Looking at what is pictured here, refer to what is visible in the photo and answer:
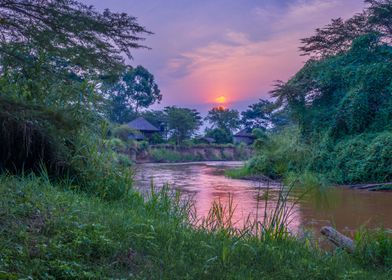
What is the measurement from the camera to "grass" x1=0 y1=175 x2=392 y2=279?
247 cm

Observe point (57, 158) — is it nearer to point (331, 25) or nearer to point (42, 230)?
point (42, 230)

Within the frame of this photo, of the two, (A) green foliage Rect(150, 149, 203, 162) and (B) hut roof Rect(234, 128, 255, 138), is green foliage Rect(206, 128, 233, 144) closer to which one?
(B) hut roof Rect(234, 128, 255, 138)

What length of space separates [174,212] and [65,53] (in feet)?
9.65

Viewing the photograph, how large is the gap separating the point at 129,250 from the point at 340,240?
8.44 feet

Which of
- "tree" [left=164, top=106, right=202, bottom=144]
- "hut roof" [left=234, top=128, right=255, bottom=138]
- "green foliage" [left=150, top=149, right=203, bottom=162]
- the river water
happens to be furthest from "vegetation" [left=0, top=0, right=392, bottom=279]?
"hut roof" [left=234, top=128, right=255, bottom=138]

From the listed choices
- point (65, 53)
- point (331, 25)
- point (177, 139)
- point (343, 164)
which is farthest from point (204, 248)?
point (177, 139)

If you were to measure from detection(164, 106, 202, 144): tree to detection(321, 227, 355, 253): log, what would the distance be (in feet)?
107

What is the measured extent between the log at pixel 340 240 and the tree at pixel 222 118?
44262 mm

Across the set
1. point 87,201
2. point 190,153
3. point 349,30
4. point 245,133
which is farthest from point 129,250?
point 245,133

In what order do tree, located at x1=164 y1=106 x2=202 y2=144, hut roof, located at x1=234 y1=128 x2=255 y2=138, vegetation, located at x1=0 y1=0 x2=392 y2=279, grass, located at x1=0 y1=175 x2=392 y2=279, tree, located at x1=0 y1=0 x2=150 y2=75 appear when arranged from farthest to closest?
hut roof, located at x1=234 y1=128 x2=255 y2=138, tree, located at x1=164 y1=106 x2=202 y2=144, tree, located at x1=0 y1=0 x2=150 y2=75, vegetation, located at x1=0 y1=0 x2=392 y2=279, grass, located at x1=0 y1=175 x2=392 y2=279

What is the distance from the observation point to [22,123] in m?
4.99

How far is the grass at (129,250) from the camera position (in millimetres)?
2467

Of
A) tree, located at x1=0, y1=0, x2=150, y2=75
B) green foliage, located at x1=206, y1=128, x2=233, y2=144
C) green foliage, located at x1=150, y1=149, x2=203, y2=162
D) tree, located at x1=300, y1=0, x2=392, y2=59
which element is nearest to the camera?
tree, located at x1=0, y1=0, x2=150, y2=75

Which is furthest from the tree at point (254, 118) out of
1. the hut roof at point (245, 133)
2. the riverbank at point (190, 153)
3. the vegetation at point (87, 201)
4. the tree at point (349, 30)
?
the vegetation at point (87, 201)
